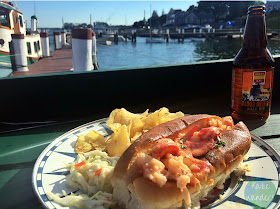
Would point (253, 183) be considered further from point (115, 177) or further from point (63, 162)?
point (63, 162)

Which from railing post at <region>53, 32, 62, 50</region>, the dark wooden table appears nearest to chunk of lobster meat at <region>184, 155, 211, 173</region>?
the dark wooden table

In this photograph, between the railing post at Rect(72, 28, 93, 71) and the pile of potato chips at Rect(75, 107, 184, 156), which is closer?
the pile of potato chips at Rect(75, 107, 184, 156)

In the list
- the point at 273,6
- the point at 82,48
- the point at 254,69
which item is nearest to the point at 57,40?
the point at 82,48

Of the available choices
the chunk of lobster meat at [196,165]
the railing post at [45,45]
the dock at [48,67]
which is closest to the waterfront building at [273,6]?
the railing post at [45,45]

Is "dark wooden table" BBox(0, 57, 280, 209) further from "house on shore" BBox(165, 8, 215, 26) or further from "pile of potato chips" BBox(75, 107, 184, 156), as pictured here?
"house on shore" BBox(165, 8, 215, 26)

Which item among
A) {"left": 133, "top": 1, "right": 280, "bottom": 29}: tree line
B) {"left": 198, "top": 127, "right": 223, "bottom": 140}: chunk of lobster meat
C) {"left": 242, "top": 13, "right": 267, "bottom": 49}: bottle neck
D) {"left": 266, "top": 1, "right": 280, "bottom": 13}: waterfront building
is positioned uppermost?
{"left": 133, "top": 1, "right": 280, "bottom": 29}: tree line

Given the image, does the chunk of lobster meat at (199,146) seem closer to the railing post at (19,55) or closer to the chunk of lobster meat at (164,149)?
the chunk of lobster meat at (164,149)

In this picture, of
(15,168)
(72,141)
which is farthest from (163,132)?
(15,168)
